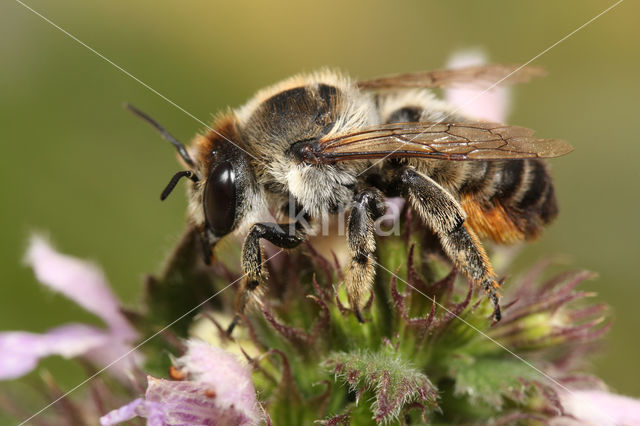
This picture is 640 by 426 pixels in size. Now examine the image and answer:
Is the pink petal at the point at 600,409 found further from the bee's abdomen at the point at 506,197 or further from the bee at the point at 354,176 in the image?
the bee's abdomen at the point at 506,197

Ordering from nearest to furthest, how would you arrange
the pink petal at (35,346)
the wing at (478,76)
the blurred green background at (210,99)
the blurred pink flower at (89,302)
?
the pink petal at (35,346), the blurred pink flower at (89,302), the wing at (478,76), the blurred green background at (210,99)

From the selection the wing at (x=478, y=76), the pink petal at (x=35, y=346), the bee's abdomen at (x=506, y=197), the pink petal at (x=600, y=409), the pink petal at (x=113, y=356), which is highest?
the wing at (x=478, y=76)

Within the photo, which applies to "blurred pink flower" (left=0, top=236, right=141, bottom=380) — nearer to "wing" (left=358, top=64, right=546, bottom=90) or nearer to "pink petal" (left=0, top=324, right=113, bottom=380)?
"pink petal" (left=0, top=324, right=113, bottom=380)

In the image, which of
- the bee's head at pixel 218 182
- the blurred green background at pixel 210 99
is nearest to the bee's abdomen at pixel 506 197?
the bee's head at pixel 218 182

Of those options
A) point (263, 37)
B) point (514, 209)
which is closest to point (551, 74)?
point (263, 37)

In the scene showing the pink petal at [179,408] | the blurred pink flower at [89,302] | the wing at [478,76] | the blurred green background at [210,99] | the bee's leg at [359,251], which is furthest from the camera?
the blurred green background at [210,99]

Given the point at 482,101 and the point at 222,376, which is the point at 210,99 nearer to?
the point at 482,101
